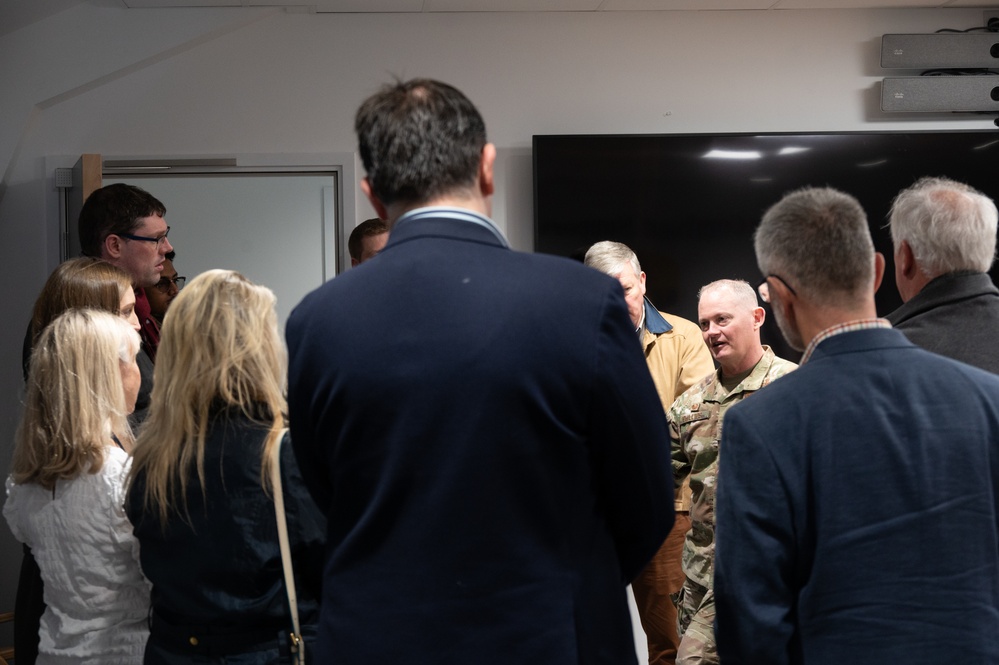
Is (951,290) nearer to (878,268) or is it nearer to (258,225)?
(878,268)

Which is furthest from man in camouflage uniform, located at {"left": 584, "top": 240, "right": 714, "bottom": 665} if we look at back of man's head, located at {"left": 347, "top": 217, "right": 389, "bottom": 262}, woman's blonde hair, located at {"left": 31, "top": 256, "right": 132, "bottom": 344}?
woman's blonde hair, located at {"left": 31, "top": 256, "right": 132, "bottom": 344}

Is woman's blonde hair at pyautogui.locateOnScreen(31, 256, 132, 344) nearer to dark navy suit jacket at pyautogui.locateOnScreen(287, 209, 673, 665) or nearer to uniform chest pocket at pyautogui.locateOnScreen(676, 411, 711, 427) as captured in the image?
dark navy suit jacket at pyautogui.locateOnScreen(287, 209, 673, 665)

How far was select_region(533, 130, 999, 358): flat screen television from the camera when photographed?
482 cm

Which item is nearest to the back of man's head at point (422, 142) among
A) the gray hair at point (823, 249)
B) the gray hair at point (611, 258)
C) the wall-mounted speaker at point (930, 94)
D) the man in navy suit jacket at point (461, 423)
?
the man in navy suit jacket at point (461, 423)

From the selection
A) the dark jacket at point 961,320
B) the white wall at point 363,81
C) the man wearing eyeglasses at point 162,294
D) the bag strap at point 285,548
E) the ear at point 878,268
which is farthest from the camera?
the white wall at point 363,81

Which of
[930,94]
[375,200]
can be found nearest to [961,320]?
[375,200]

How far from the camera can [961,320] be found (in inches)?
74.1

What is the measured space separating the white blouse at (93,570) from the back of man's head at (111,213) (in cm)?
140

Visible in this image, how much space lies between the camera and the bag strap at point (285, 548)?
1660 millimetres

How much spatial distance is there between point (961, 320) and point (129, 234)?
2410 mm

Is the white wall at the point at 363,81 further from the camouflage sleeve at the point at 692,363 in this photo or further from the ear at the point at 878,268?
the ear at the point at 878,268

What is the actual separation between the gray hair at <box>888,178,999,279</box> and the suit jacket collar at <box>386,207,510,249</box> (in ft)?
3.21

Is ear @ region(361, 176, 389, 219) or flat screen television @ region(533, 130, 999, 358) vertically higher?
flat screen television @ region(533, 130, 999, 358)

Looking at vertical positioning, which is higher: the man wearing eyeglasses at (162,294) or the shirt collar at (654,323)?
the man wearing eyeglasses at (162,294)
